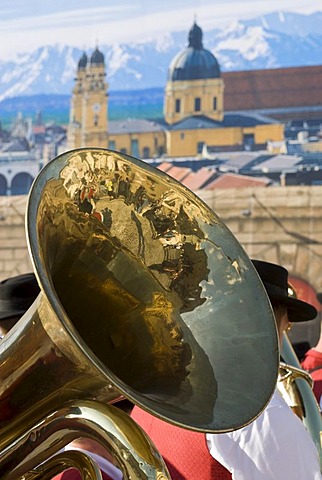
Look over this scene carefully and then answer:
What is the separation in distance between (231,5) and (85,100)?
3.74 metres

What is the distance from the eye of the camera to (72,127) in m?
Answer: 20.7

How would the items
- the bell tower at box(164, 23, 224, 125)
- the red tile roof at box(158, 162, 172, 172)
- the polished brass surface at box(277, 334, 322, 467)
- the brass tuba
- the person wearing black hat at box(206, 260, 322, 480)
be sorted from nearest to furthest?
the brass tuba → the person wearing black hat at box(206, 260, 322, 480) → the polished brass surface at box(277, 334, 322, 467) → the red tile roof at box(158, 162, 172, 172) → the bell tower at box(164, 23, 224, 125)

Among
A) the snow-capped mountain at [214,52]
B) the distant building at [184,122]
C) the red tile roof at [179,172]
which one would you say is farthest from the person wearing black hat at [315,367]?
the snow-capped mountain at [214,52]

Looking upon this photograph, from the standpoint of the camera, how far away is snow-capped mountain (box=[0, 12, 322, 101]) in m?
21.0

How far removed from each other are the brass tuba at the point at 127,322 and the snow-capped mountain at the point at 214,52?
19.2 m

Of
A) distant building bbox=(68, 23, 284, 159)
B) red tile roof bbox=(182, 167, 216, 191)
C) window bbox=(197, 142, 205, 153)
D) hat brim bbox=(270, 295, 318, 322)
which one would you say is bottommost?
hat brim bbox=(270, 295, 318, 322)

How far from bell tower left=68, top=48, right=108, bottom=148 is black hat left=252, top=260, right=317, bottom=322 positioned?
679 inches

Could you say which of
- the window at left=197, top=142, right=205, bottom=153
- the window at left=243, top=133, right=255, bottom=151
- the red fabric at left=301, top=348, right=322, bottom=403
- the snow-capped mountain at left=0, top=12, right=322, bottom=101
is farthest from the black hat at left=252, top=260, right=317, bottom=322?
the snow-capped mountain at left=0, top=12, right=322, bottom=101

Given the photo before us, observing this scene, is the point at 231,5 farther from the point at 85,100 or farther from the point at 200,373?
the point at 200,373

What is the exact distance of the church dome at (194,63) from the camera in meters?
20.3

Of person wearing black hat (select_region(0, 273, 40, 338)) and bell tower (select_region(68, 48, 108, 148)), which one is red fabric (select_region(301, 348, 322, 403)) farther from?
bell tower (select_region(68, 48, 108, 148))

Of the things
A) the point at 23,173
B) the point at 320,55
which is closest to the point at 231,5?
the point at 320,55

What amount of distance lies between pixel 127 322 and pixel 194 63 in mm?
19071

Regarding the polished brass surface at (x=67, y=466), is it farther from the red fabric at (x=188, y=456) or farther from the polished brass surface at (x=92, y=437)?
the red fabric at (x=188, y=456)
